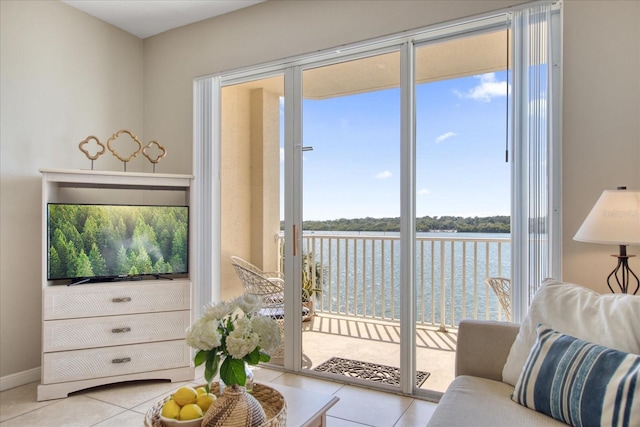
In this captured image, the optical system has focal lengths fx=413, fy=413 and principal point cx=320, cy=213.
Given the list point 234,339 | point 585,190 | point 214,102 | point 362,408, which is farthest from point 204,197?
point 585,190

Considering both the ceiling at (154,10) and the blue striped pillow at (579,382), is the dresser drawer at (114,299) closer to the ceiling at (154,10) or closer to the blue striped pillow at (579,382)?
the ceiling at (154,10)

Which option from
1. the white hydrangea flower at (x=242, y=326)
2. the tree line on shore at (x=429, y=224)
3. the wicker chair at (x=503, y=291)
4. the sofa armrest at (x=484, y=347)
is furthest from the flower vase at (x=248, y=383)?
the wicker chair at (x=503, y=291)

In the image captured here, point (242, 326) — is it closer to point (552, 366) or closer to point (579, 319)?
point (552, 366)

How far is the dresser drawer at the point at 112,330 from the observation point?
2.70 m

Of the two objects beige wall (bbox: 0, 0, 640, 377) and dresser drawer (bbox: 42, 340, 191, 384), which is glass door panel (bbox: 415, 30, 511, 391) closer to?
beige wall (bbox: 0, 0, 640, 377)

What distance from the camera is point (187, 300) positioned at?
3.07m

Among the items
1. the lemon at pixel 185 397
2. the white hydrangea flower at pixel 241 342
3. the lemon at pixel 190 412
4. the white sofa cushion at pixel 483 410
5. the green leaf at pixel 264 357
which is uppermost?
the white hydrangea flower at pixel 241 342

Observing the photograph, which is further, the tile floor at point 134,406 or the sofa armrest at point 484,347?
the tile floor at point 134,406

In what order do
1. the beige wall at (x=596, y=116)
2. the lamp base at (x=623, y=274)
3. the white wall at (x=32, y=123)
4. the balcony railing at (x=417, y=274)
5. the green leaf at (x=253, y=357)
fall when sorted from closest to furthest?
the green leaf at (x=253, y=357), the lamp base at (x=623, y=274), the beige wall at (x=596, y=116), the balcony railing at (x=417, y=274), the white wall at (x=32, y=123)

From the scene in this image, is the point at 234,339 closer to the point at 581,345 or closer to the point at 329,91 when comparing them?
the point at 581,345

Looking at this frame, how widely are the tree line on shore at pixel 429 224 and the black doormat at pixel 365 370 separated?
948 mm

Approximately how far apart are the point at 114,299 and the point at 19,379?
90 cm

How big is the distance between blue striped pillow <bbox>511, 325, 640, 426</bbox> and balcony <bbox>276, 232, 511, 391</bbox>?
3.44 ft

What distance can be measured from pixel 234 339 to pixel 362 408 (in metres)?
1.53
